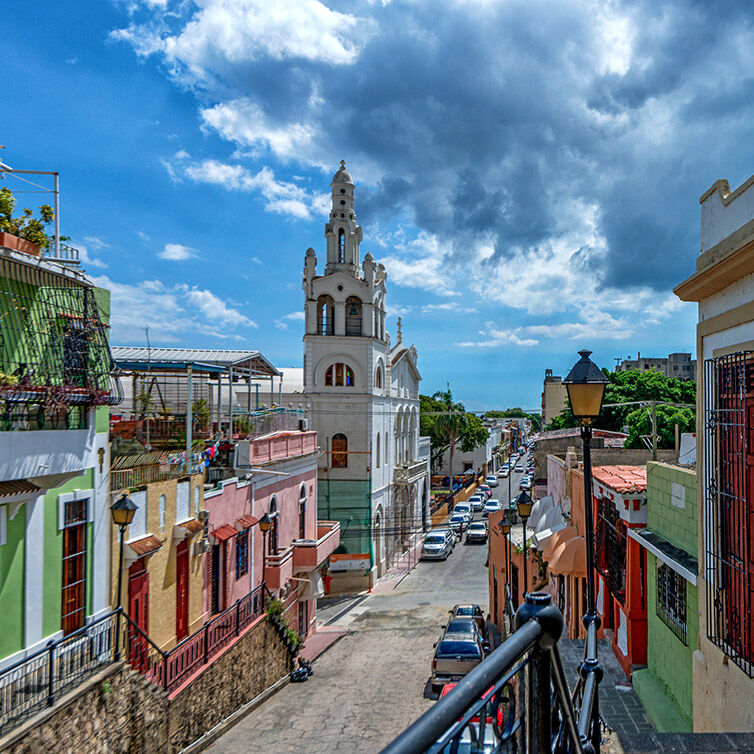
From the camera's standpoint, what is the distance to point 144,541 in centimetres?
1117

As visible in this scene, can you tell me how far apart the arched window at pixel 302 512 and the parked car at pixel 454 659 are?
6987 mm

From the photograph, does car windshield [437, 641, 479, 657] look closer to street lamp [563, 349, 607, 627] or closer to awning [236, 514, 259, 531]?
awning [236, 514, 259, 531]

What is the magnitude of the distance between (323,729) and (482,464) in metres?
64.7

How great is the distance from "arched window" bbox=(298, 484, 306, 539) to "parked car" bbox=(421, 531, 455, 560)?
15831mm

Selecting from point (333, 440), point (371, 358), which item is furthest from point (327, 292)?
point (333, 440)

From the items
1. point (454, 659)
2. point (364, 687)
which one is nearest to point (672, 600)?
point (454, 659)

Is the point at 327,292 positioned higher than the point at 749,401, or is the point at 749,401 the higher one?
the point at 327,292

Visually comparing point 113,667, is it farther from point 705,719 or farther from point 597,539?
point 597,539

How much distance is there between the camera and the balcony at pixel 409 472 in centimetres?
3850

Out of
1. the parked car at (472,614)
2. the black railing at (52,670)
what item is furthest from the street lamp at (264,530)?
the black railing at (52,670)

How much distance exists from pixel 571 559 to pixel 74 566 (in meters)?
9.50

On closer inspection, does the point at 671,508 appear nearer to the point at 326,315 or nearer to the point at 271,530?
the point at 271,530

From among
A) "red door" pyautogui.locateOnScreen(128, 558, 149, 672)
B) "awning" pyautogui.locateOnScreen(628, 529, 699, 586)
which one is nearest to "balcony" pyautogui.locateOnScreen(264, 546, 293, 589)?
"red door" pyautogui.locateOnScreen(128, 558, 149, 672)

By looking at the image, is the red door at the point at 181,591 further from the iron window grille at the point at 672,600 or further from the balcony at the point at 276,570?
the iron window grille at the point at 672,600
